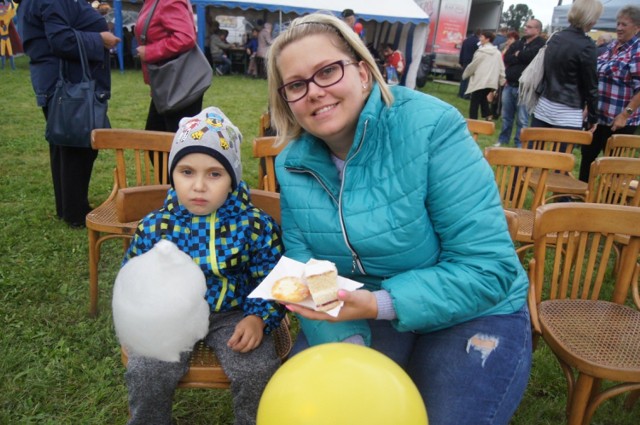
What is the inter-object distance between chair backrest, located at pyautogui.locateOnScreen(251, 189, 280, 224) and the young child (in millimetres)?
188

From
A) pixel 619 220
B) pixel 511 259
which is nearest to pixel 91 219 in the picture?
pixel 511 259

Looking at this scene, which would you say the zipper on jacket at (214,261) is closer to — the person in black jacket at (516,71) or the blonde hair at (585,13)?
the blonde hair at (585,13)

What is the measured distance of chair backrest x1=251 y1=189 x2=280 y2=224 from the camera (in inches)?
77.5

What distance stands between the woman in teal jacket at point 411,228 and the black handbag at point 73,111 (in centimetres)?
223

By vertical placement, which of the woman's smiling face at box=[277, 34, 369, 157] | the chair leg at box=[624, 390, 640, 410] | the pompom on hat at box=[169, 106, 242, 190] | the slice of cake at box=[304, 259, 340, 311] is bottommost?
the chair leg at box=[624, 390, 640, 410]

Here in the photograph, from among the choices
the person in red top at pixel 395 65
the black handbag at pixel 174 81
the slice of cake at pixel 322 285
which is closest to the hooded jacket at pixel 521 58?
the person in red top at pixel 395 65

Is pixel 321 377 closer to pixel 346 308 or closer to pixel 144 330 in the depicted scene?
pixel 346 308

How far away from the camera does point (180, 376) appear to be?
1548 mm

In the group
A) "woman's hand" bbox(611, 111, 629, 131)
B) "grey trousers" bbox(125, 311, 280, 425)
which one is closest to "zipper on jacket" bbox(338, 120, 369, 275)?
"grey trousers" bbox(125, 311, 280, 425)

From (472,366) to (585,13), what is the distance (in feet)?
13.3

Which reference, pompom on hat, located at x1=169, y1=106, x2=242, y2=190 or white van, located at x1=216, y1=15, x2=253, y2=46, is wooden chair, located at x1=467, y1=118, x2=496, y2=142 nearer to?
pompom on hat, located at x1=169, y1=106, x2=242, y2=190

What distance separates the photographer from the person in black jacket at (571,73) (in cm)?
423

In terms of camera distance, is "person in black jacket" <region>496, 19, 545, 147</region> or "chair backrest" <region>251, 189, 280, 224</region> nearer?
"chair backrest" <region>251, 189, 280, 224</region>

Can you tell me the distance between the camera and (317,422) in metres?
0.96
